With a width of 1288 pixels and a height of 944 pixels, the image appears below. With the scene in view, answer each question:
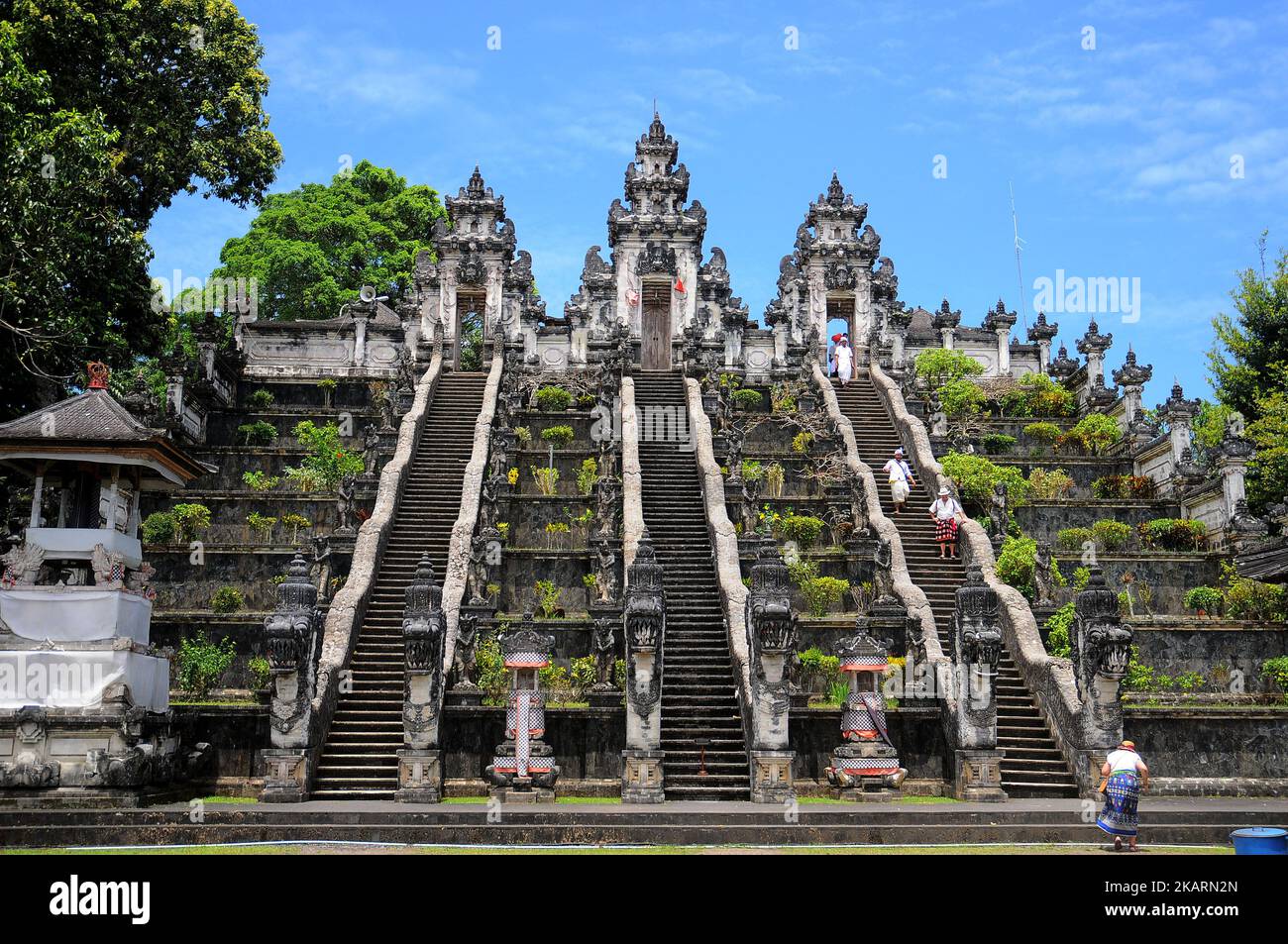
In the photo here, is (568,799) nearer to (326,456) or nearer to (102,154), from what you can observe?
(326,456)

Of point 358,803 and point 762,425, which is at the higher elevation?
point 762,425

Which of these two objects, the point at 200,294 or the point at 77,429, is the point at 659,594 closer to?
the point at 77,429

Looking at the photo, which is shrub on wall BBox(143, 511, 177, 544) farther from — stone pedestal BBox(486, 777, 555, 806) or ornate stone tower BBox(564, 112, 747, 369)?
ornate stone tower BBox(564, 112, 747, 369)

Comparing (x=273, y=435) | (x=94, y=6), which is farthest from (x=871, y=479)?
(x=94, y=6)

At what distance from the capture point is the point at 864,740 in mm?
15883

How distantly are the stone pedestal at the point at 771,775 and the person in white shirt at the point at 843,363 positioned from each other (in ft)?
58.2

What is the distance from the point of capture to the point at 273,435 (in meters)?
28.1

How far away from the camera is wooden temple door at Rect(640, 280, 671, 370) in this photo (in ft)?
117

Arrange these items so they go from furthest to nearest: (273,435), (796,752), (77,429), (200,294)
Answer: (200,294) → (273,435) → (796,752) → (77,429)

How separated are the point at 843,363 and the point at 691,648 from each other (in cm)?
1529

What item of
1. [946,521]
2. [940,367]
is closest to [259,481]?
[946,521]

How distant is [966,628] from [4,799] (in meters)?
12.1

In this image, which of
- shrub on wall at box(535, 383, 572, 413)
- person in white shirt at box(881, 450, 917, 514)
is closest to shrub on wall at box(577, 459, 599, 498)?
shrub on wall at box(535, 383, 572, 413)

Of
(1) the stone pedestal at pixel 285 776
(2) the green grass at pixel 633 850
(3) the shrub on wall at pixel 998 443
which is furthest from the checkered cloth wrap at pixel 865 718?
(3) the shrub on wall at pixel 998 443
